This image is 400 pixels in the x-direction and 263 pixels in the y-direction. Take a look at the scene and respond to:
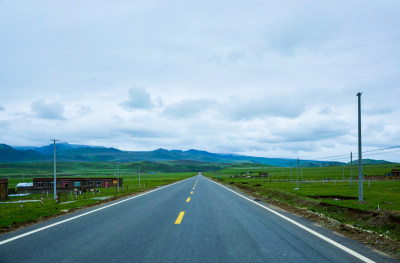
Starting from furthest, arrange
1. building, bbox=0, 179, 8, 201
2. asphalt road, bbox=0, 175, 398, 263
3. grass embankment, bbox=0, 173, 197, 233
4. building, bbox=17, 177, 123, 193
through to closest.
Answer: building, bbox=17, 177, 123, 193 < building, bbox=0, 179, 8, 201 < grass embankment, bbox=0, 173, 197, 233 < asphalt road, bbox=0, 175, 398, 263

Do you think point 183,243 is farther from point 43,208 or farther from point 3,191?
point 3,191

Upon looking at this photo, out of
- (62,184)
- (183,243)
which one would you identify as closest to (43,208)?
(183,243)

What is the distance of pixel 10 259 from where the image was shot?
19.2 feet

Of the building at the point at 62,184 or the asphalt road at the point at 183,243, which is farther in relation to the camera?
the building at the point at 62,184

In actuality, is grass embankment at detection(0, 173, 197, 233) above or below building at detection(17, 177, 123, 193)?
above

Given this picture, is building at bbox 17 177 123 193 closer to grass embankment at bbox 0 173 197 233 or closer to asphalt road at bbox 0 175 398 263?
grass embankment at bbox 0 173 197 233

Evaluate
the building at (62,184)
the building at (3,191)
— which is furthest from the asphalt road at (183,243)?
the building at (62,184)

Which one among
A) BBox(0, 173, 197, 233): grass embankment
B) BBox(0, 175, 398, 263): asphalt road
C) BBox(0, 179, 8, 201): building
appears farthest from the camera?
BBox(0, 179, 8, 201): building

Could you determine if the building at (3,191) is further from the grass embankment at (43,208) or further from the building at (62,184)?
the building at (62,184)

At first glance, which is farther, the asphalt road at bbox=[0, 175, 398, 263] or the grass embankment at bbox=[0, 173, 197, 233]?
the grass embankment at bbox=[0, 173, 197, 233]

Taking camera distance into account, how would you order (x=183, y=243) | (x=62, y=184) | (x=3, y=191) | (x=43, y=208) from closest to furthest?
(x=183, y=243), (x=43, y=208), (x=3, y=191), (x=62, y=184)

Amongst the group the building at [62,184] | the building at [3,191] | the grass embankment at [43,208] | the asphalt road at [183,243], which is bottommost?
the building at [62,184]

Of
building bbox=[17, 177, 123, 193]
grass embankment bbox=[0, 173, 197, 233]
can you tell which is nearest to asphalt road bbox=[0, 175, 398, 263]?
grass embankment bbox=[0, 173, 197, 233]

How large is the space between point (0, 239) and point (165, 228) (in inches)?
182
